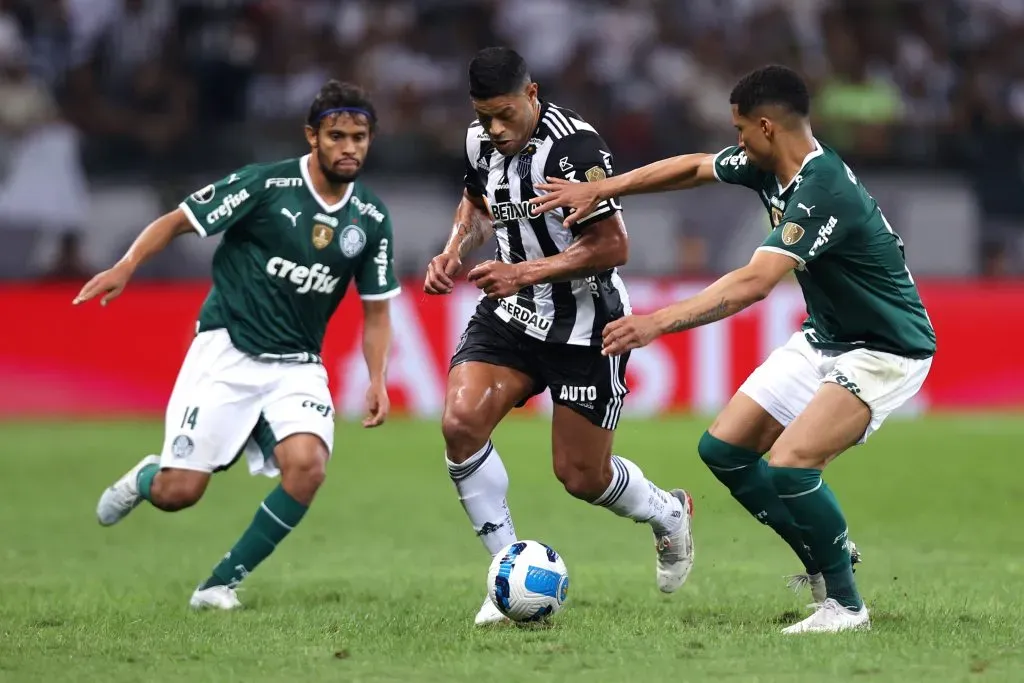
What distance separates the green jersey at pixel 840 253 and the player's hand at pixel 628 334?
29.6 inches

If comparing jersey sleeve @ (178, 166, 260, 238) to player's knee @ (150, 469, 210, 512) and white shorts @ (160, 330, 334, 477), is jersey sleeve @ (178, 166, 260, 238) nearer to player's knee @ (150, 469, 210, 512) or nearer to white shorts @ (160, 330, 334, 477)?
white shorts @ (160, 330, 334, 477)

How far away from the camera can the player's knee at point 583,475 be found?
7.15 metres

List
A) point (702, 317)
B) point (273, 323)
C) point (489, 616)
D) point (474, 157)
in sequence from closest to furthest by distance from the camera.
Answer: point (702, 317), point (489, 616), point (474, 157), point (273, 323)

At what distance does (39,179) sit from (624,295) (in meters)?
11.5

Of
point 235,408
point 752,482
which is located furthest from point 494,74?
point 235,408

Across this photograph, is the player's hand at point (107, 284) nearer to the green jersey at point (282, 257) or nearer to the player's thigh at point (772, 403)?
the green jersey at point (282, 257)

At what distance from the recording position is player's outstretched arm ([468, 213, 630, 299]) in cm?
647

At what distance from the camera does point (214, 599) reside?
290 inches

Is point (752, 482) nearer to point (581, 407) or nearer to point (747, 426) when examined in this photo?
point (747, 426)

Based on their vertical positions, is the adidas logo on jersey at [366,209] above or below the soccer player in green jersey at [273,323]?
above

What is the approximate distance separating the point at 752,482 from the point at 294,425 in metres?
2.33

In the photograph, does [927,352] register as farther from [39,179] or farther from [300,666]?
[39,179]

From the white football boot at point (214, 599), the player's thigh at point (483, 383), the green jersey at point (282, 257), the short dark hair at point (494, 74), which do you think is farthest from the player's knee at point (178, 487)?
the short dark hair at point (494, 74)

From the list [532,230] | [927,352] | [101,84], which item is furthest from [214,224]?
[101,84]
